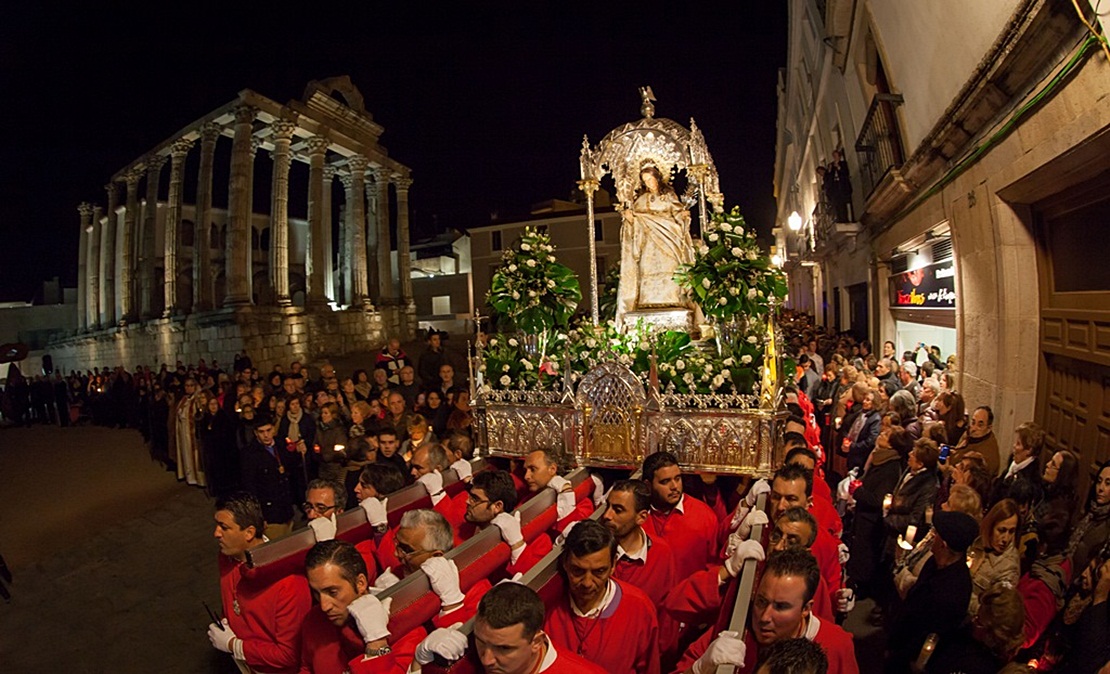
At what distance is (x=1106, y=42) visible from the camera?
4344 millimetres

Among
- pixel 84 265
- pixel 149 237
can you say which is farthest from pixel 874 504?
pixel 84 265

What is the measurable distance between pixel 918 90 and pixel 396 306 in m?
27.7

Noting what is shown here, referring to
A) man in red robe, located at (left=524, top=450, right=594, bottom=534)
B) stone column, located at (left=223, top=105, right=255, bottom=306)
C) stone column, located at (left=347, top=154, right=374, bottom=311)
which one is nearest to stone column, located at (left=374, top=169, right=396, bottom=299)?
stone column, located at (left=347, top=154, right=374, bottom=311)

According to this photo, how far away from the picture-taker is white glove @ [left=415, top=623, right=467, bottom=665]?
2502 mm

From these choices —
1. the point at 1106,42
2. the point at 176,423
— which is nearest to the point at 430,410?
the point at 176,423

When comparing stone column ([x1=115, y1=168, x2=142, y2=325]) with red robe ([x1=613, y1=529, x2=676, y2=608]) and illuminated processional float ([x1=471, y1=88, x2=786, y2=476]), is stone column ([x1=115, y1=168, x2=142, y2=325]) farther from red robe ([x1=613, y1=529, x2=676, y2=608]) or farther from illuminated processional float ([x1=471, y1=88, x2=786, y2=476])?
red robe ([x1=613, y1=529, x2=676, y2=608])

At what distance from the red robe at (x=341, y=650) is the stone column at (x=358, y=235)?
91.4 ft

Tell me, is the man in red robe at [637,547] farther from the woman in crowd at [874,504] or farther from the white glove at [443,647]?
the woman in crowd at [874,504]

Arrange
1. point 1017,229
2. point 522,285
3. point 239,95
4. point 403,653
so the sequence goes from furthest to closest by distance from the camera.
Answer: point 239,95 → point 522,285 → point 1017,229 → point 403,653

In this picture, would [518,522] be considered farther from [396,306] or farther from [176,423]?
[396,306]

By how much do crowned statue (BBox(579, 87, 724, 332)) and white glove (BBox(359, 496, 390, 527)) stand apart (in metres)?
4.96

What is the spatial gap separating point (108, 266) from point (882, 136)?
139 feet

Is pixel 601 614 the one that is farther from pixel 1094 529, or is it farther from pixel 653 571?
pixel 1094 529

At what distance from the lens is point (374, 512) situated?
184 inches
